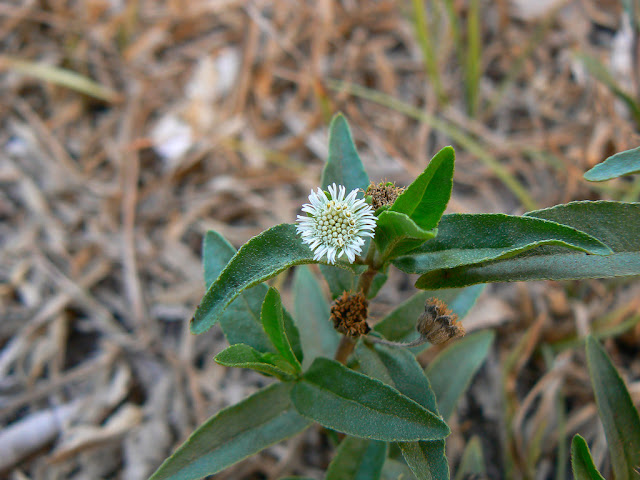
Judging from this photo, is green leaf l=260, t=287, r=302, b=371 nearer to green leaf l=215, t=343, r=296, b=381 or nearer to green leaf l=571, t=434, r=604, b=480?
green leaf l=215, t=343, r=296, b=381

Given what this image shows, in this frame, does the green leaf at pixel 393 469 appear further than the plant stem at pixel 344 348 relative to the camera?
Yes

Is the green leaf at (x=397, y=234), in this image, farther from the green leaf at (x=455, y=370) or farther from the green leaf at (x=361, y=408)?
the green leaf at (x=455, y=370)

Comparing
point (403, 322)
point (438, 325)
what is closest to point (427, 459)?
point (438, 325)

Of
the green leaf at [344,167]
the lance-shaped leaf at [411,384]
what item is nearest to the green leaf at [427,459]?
the lance-shaped leaf at [411,384]

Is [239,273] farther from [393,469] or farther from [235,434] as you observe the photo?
[393,469]

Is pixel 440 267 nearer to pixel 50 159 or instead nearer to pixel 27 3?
pixel 50 159

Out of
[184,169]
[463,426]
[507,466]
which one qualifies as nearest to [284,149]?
[184,169]

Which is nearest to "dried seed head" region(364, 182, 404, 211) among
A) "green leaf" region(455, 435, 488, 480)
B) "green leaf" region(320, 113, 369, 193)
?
"green leaf" region(320, 113, 369, 193)
